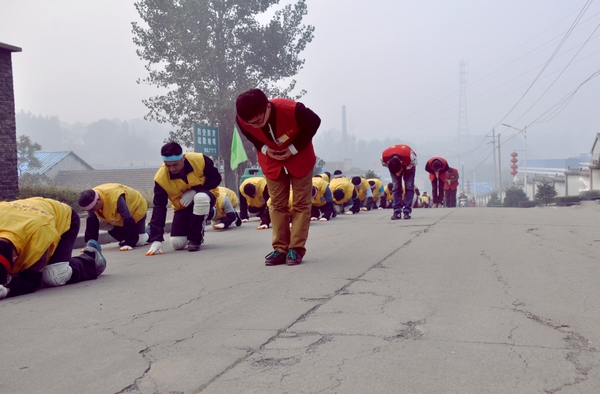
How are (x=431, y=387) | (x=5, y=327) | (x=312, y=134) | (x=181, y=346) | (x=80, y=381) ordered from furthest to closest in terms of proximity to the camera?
1. (x=312, y=134)
2. (x=5, y=327)
3. (x=181, y=346)
4. (x=80, y=381)
5. (x=431, y=387)

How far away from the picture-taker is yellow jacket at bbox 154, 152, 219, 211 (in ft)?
28.5

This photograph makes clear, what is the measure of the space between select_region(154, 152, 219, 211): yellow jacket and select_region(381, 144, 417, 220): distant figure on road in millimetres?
5552

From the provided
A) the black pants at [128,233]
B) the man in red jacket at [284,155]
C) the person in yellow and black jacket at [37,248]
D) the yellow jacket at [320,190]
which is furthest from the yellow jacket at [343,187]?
the person in yellow and black jacket at [37,248]

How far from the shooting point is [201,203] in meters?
8.59

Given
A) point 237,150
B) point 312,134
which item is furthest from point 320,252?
point 237,150

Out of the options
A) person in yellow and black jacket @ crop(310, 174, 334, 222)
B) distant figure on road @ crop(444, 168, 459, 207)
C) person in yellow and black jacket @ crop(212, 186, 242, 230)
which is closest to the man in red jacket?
person in yellow and black jacket @ crop(212, 186, 242, 230)

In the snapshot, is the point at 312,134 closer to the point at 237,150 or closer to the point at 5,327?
the point at 5,327

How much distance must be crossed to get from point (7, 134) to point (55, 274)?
1138cm

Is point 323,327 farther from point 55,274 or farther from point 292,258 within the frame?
point 55,274

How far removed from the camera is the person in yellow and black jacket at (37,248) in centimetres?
543

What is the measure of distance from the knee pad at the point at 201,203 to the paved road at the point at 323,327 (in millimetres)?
1496

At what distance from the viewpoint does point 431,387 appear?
2.93m

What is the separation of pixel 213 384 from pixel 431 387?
3.26 ft

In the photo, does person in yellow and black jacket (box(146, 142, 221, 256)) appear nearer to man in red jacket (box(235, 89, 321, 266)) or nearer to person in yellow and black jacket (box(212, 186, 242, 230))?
man in red jacket (box(235, 89, 321, 266))
